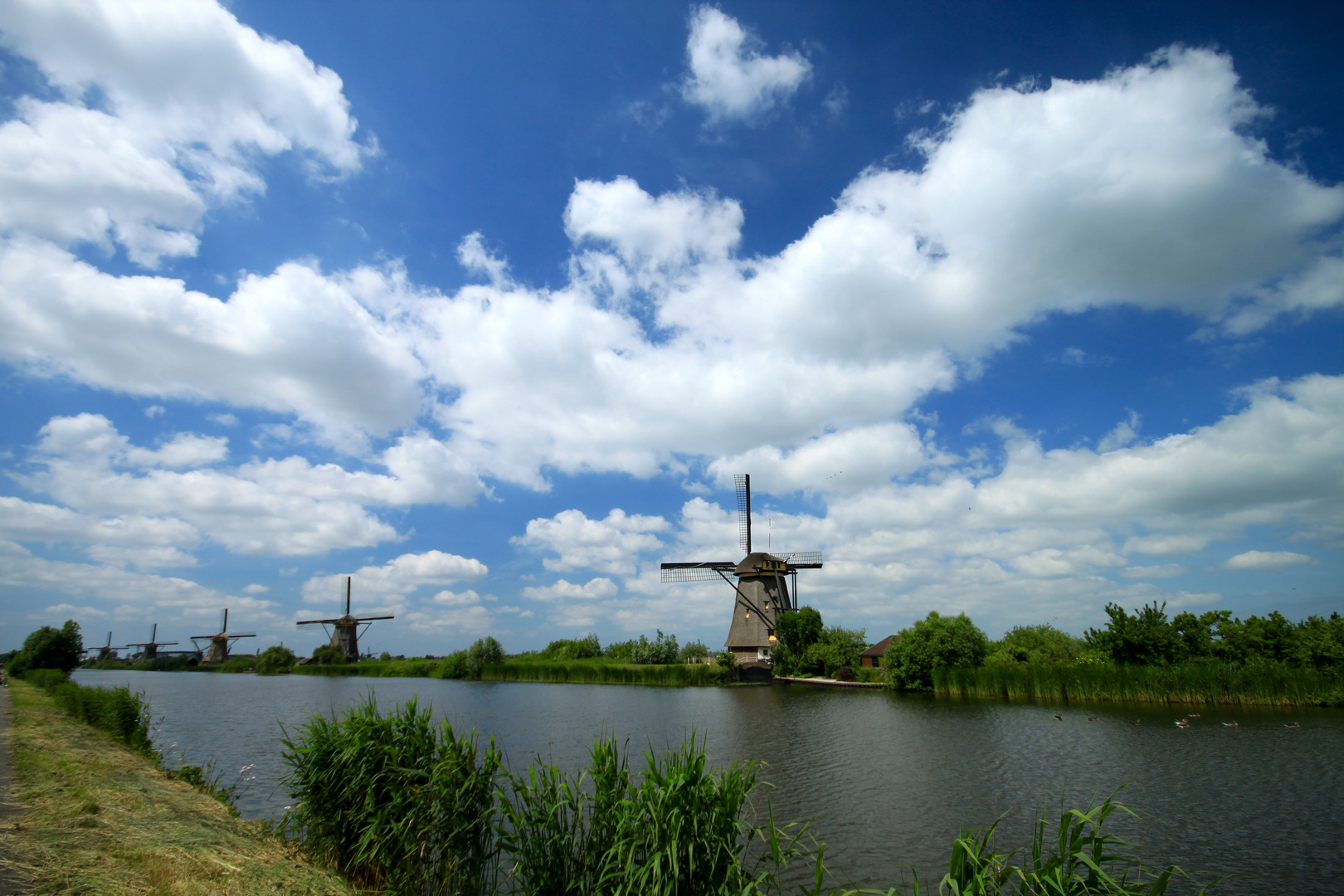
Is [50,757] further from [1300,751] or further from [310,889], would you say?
[1300,751]

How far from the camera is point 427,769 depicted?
26.0ft

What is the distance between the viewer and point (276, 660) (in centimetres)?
7662

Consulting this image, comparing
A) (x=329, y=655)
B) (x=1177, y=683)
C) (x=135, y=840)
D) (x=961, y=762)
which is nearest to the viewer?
(x=135, y=840)

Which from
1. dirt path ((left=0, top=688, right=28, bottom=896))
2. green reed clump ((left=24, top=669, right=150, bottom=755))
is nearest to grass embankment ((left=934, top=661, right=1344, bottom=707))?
dirt path ((left=0, top=688, right=28, bottom=896))

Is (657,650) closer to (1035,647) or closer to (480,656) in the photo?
(480,656)

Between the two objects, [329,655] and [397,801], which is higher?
[397,801]

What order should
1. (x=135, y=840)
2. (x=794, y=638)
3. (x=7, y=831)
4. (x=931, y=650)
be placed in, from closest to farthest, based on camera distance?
(x=7, y=831) < (x=135, y=840) < (x=931, y=650) < (x=794, y=638)

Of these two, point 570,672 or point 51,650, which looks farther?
point 570,672

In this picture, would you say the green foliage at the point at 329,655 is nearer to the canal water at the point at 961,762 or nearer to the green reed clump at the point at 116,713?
the canal water at the point at 961,762

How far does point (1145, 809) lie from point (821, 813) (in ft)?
21.3

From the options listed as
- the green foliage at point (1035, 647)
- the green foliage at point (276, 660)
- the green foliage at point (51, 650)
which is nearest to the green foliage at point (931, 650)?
the green foliage at point (1035, 647)

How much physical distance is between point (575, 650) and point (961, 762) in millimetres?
51367

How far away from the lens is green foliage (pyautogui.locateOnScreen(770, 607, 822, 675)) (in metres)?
51.1

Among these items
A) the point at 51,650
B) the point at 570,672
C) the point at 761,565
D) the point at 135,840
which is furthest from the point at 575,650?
the point at 135,840
